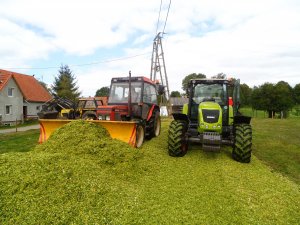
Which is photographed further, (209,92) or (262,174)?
(209,92)

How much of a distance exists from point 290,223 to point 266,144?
A: 22.3ft

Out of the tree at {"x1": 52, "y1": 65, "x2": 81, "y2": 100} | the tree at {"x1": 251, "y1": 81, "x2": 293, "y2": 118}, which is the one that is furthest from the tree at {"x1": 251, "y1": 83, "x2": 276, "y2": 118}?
the tree at {"x1": 52, "y1": 65, "x2": 81, "y2": 100}

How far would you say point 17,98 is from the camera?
27.0 m

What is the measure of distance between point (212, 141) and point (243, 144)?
2.73 feet

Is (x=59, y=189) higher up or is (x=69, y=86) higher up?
(x=69, y=86)

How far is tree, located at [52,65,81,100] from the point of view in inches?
1419

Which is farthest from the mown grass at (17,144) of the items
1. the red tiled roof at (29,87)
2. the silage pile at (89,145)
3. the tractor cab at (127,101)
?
the red tiled roof at (29,87)

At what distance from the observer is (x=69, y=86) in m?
38.2

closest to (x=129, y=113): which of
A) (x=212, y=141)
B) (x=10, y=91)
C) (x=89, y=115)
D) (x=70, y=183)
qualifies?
(x=89, y=115)

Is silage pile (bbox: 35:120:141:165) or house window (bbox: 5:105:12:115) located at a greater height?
house window (bbox: 5:105:12:115)

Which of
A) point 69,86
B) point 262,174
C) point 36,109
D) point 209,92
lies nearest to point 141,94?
point 209,92

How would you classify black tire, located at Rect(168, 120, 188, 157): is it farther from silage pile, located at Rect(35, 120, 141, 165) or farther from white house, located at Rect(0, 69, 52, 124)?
white house, located at Rect(0, 69, 52, 124)

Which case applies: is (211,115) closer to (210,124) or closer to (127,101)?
(210,124)

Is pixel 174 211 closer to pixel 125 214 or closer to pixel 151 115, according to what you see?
pixel 125 214
